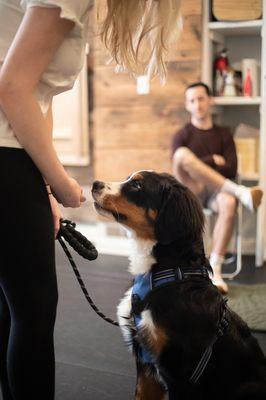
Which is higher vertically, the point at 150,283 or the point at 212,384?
the point at 150,283

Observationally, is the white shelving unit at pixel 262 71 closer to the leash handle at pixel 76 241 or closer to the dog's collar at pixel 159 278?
the dog's collar at pixel 159 278

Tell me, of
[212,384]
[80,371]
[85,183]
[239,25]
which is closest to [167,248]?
[212,384]

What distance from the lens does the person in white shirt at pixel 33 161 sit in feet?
2.81

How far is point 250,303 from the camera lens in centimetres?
278

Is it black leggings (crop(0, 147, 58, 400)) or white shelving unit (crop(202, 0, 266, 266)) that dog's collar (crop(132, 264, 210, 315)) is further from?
white shelving unit (crop(202, 0, 266, 266))

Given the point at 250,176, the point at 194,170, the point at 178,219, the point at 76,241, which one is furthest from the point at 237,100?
the point at 76,241

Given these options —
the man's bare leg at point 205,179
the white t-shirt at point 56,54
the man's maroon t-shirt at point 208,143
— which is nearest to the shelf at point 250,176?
the man's maroon t-shirt at point 208,143

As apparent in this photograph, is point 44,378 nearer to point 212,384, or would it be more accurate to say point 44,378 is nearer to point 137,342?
point 137,342

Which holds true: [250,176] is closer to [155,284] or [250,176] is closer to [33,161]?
[155,284]

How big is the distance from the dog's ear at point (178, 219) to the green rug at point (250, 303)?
1229mm

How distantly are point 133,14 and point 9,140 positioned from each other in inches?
15.8

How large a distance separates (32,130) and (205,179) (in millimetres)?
2476

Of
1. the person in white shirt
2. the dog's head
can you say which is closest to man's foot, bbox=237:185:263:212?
the dog's head

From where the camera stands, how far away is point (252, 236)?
402 cm
